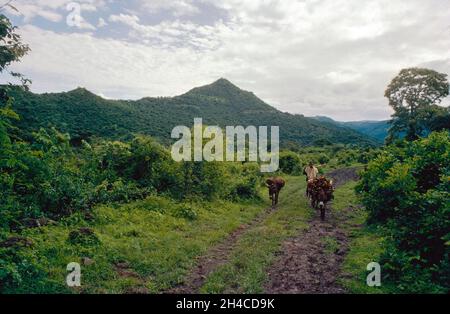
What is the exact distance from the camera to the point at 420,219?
30.6ft

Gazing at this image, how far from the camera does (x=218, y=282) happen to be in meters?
8.12

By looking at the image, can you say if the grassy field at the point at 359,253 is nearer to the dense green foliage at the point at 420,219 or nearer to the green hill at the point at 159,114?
the dense green foliage at the point at 420,219

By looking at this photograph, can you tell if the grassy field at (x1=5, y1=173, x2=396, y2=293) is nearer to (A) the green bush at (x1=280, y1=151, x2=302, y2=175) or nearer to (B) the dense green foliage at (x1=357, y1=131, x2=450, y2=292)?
Result: (B) the dense green foliage at (x1=357, y1=131, x2=450, y2=292)

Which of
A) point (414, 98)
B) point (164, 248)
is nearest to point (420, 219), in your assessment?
point (164, 248)

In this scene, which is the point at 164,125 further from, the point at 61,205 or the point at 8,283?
the point at 8,283

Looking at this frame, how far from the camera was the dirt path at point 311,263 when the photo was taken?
26.1 ft

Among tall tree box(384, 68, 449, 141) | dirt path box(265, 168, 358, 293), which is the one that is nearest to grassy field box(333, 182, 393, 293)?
dirt path box(265, 168, 358, 293)

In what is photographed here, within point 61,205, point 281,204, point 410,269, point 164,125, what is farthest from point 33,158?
point 164,125

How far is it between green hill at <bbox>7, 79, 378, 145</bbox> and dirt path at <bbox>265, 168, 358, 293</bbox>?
36.4 metres

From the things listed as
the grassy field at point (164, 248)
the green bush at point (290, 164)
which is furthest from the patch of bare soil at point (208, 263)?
the green bush at point (290, 164)

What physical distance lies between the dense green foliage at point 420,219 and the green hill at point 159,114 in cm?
3812

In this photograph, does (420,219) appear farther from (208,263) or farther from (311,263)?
(208,263)

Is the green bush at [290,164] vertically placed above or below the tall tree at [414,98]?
below
